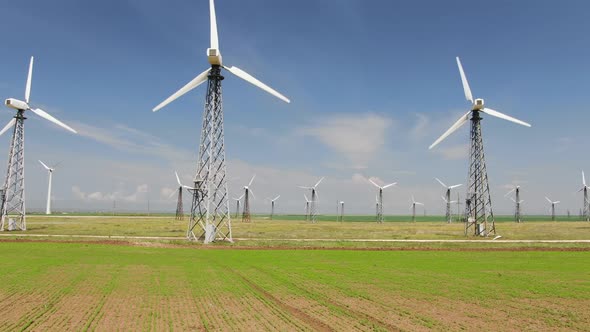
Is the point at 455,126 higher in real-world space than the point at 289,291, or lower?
higher

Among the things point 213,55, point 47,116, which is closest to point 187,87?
point 213,55

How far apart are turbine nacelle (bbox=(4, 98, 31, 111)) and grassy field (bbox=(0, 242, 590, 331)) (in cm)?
4364

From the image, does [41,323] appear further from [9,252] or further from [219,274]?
[9,252]

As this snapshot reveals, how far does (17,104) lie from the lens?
235 ft

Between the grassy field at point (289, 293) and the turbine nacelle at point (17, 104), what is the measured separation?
43.6 meters

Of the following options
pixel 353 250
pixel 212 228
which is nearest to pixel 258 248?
pixel 212 228

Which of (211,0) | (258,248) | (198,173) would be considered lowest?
(258,248)

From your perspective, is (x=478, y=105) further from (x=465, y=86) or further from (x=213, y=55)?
(x=213, y=55)

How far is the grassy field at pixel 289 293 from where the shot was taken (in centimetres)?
1634

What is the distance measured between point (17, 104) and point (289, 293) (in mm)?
70294

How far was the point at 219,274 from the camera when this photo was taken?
2852 centimetres

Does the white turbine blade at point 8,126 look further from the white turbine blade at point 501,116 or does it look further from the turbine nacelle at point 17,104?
the white turbine blade at point 501,116

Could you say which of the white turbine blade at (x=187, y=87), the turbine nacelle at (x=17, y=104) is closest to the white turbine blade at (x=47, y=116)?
the turbine nacelle at (x=17, y=104)

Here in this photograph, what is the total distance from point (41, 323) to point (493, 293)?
21.3 m
